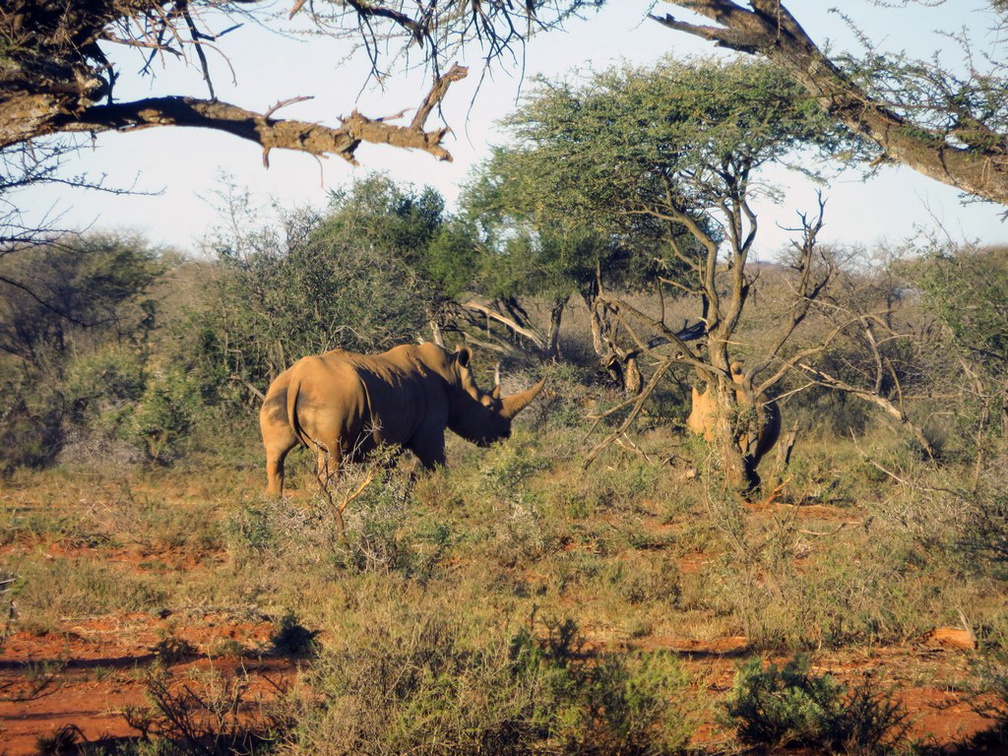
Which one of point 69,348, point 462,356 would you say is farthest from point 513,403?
point 69,348

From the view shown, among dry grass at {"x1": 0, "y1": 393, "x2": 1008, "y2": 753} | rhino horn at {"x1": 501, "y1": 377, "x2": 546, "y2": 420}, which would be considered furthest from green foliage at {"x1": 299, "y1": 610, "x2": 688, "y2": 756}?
rhino horn at {"x1": 501, "y1": 377, "x2": 546, "y2": 420}

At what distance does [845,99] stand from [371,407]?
6.22 m

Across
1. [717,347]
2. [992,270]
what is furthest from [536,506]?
[992,270]

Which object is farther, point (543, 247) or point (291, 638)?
point (543, 247)

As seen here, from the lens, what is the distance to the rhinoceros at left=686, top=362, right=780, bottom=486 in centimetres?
1059

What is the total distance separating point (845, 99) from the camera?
542 cm

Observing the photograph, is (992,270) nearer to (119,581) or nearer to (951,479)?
(951,479)

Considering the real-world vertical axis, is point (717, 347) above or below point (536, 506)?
above

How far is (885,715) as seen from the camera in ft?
14.6

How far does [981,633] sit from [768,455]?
294 inches

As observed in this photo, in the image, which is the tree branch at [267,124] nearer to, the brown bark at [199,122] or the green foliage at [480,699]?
the brown bark at [199,122]

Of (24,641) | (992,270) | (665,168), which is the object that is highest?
(665,168)

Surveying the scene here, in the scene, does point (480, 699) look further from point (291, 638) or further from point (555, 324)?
point (555, 324)

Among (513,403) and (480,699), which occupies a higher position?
(513,403)
